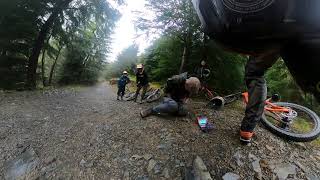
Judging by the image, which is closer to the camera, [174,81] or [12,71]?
[174,81]

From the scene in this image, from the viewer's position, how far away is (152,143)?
377 cm

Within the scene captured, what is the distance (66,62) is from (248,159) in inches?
1255

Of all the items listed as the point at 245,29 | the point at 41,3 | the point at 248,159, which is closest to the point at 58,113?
the point at 248,159

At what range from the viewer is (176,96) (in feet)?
17.5

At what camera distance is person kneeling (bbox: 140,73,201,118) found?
4.89 meters

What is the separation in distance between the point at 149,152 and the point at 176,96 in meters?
1.95

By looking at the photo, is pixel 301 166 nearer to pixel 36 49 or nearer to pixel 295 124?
pixel 295 124

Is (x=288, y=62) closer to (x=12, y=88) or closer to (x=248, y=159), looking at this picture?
(x=248, y=159)

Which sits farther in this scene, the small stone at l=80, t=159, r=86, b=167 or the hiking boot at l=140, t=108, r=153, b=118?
the hiking boot at l=140, t=108, r=153, b=118

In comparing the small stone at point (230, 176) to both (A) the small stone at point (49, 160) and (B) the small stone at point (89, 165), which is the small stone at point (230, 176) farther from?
(A) the small stone at point (49, 160)

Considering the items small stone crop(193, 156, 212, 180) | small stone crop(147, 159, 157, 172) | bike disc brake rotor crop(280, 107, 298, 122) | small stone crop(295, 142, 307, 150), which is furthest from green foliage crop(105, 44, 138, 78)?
small stone crop(193, 156, 212, 180)

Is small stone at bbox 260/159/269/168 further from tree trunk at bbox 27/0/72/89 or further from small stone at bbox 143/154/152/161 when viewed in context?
tree trunk at bbox 27/0/72/89

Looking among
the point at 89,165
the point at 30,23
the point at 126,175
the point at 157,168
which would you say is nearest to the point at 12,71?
the point at 30,23

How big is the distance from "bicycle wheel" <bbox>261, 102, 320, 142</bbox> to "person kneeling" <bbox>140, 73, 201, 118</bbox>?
138cm
